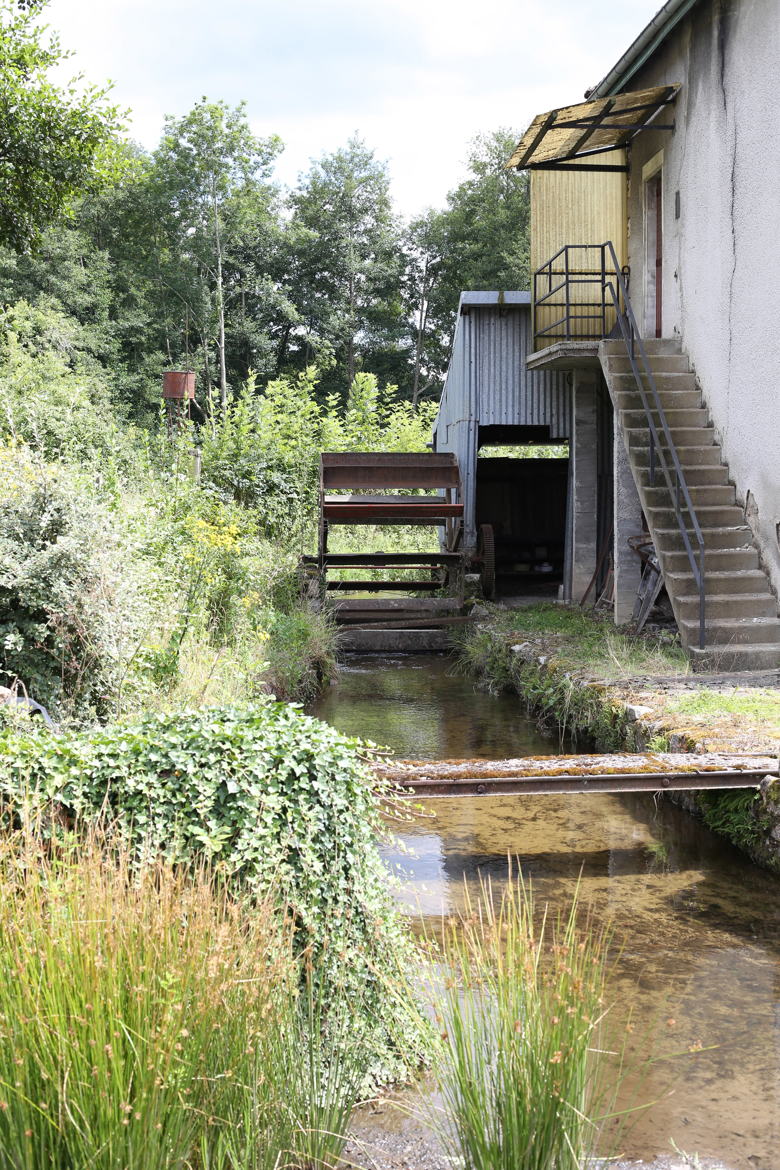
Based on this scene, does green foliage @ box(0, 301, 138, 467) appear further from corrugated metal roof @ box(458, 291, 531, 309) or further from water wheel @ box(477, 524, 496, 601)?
water wheel @ box(477, 524, 496, 601)

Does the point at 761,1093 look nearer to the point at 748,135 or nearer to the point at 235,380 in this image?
the point at 748,135

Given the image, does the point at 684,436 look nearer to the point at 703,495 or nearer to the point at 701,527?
the point at 703,495

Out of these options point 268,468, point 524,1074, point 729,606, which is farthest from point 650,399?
point 524,1074

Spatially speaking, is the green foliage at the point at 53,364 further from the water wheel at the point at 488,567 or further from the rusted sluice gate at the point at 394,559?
the water wheel at the point at 488,567

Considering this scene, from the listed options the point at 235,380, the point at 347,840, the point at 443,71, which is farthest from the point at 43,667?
the point at 235,380

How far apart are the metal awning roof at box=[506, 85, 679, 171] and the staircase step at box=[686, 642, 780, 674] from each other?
5291 mm

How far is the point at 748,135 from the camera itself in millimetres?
8922

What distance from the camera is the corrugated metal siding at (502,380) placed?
46.7ft

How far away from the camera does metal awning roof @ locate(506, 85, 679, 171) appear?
10023mm

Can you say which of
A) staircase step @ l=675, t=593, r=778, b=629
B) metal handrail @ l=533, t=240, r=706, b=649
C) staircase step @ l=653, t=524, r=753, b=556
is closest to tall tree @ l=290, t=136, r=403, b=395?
metal handrail @ l=533, t=240, r=706, b=649

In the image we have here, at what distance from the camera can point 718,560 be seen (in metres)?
8.90

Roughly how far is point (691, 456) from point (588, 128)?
3673 mm

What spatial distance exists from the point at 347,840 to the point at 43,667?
112 inches

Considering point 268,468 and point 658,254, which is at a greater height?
point 658,254
